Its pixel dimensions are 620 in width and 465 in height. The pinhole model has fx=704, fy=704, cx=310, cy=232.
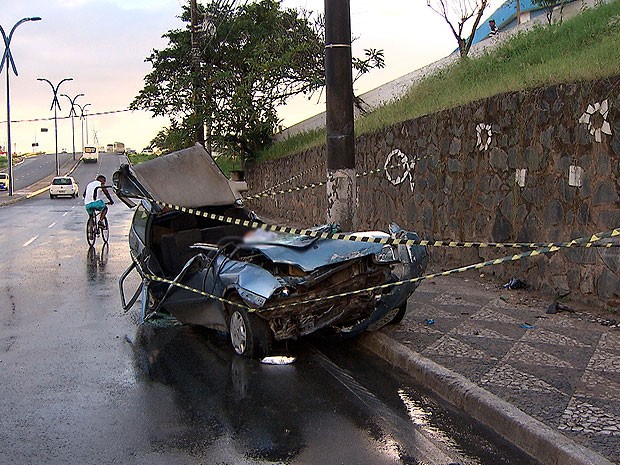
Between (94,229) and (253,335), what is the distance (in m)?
10.6

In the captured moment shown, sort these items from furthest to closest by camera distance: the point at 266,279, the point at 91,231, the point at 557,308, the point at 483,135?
1. the point at 91,231
2. the point at 483,135
3. the point at 557,308
4. the point at 266,279

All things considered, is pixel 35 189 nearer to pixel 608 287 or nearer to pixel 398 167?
pixel 398 167

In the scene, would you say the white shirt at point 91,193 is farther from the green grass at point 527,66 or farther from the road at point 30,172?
the road at point 30,172

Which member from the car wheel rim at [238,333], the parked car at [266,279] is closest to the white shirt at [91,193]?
the parked car at [266,279]

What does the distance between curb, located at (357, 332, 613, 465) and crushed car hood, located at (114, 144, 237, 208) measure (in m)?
3.20

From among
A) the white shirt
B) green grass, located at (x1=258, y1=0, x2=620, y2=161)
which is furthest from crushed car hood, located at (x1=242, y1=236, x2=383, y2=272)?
the white shirt

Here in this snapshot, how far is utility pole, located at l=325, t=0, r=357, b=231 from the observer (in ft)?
29.3

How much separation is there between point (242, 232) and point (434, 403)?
11.3 feet

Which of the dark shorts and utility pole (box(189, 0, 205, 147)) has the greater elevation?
utility pole (box(189, 0, 205, 147))

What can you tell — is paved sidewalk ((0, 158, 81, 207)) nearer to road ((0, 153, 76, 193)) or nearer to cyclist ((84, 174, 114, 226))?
road ((0, 153, 76, 193))

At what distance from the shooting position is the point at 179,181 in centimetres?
876

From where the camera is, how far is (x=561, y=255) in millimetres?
8344

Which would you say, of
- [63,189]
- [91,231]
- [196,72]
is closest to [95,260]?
[91,231]

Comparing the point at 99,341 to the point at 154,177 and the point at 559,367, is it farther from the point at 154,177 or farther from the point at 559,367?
the point at 559,367
